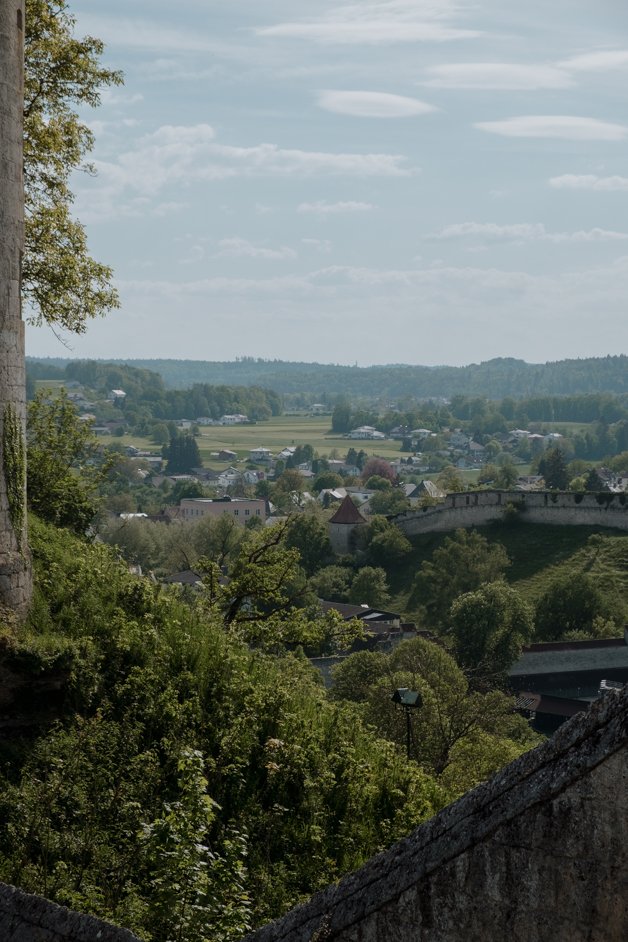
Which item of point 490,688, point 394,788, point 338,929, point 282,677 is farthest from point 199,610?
point 490,688

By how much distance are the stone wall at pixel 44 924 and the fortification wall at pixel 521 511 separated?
2691 inches

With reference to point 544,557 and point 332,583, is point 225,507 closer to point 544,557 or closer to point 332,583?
point 332,583

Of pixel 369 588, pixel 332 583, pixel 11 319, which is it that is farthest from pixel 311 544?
pixel 11 319

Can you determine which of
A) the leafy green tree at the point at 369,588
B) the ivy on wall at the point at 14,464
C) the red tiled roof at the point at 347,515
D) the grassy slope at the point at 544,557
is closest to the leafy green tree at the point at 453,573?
the grassy slope at the point at 544,557

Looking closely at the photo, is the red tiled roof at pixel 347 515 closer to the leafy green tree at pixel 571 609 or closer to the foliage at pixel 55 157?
the leafy green tree at pixel 571 609

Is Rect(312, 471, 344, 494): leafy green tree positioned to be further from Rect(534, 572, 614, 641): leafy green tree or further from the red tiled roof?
Rect(534, 572, 614, 641): leafy green tree

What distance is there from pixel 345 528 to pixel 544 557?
18032mm

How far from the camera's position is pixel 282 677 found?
37.8 feet

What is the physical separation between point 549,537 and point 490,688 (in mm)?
25863

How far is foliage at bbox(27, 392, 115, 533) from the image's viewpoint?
51.5 ft

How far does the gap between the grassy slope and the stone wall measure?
191ft

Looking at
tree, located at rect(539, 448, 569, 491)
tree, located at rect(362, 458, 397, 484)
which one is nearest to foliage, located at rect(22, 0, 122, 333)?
tree, located at rect(539, 448, 569, 491)

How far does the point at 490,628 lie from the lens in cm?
5300

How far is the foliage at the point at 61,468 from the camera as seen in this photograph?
51.5 feet
